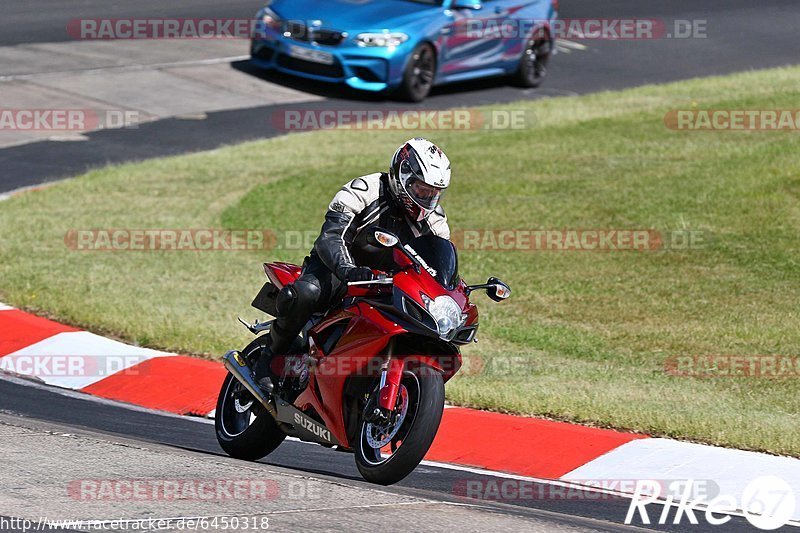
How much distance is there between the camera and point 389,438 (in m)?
6.63

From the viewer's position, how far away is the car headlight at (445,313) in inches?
249

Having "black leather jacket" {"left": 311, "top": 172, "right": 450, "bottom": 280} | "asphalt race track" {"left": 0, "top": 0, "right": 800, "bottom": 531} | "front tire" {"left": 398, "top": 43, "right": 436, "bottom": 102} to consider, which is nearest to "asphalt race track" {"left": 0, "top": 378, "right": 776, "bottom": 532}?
"asphalt race track" {"left": 0, "top": 0, "right": 800, "bottom": 531}

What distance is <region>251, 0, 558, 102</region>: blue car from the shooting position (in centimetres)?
1911

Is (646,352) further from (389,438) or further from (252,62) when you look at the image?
(252,62)

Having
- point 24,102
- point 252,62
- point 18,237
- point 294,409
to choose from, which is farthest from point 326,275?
point 252,62

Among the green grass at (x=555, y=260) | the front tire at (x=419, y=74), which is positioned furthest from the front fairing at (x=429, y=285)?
the front tire at (x=419, y=74)

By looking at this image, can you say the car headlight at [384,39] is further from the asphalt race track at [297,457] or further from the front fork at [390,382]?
the front fork at [390,382]

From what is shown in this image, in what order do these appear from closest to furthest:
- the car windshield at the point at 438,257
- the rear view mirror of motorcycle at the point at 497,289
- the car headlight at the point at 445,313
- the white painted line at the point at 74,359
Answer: the car headlight at the point at 445,313
the car windshield at the point at 438,257
the rear view mirror of motorcycle at the point at 497,289
the white painted line at the point at 74,359

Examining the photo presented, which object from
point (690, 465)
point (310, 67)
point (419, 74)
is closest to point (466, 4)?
point (419, 74)

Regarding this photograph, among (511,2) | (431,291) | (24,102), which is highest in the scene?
(511,2)

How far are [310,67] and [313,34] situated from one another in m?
0.53

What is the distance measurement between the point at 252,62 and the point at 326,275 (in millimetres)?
13694

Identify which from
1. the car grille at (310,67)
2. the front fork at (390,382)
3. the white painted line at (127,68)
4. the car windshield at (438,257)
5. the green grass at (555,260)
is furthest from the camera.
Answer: the car grille at (310,67)

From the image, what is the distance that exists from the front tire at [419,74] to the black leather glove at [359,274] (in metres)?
12.9
